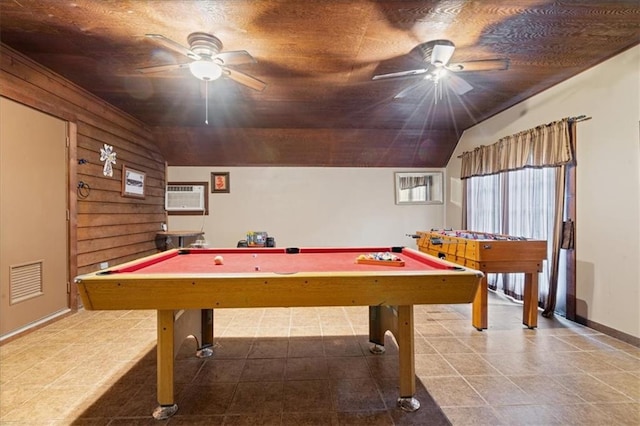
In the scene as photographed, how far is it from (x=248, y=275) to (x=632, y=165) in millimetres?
3270

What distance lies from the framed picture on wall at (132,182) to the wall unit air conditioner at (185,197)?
0.83 metres

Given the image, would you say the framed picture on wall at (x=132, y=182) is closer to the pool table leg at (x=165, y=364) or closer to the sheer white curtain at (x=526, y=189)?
the pool table leg at (x=165, y=364)

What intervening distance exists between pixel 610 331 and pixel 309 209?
4238mm

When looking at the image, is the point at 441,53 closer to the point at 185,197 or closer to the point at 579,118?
the point at 579,118

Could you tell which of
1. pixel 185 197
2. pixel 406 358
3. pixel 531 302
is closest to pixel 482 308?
pixel 531 302

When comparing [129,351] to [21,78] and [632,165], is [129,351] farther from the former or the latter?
[632,165]

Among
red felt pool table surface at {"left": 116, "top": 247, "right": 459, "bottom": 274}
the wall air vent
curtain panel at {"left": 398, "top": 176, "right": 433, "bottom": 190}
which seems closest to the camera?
red felt pool table surface at {"left": 116, "top": 247, "right": 459, "bottom": 274}

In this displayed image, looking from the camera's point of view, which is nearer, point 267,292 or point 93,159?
point 267,292

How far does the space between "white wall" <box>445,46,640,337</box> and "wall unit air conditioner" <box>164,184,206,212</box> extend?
5.32 m

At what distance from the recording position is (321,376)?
2145mm

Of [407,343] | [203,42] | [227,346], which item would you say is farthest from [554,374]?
[203,42]

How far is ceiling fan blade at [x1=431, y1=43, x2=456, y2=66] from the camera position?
2344 mm

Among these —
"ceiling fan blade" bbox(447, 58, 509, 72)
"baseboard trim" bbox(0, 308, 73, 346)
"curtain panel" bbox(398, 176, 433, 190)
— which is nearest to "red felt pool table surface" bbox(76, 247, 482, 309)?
"ceiling fan blade" bbox(447, 58, 509, 72)

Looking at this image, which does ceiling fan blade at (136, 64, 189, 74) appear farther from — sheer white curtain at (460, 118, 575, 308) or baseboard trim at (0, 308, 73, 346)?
sheer white curtain at (460, 118, 575, 308)
